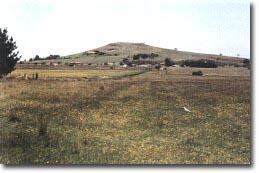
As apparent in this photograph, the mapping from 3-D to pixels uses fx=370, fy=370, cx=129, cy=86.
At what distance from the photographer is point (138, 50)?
100 metres

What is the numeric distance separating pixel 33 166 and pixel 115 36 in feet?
22.8

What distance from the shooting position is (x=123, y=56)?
93062 mm

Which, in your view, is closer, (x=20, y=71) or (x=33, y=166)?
(x=33, y=166)

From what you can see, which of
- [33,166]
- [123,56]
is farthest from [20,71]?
[123,56]

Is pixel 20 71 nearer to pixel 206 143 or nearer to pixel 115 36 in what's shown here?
pixel 115 36

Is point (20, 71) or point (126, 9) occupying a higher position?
point (126, 9)

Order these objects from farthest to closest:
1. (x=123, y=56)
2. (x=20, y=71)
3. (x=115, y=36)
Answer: (x=123, y=56), (x=20, y=71), (x=115, y=36)

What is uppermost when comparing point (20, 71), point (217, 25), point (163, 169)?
point (217, 25)

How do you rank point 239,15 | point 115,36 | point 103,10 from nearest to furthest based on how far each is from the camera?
point 239,15 → point 103,10 → point 115,36

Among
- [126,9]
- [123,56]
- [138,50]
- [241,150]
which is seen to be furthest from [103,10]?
[138,50]

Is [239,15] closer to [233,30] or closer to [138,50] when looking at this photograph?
[233,30]

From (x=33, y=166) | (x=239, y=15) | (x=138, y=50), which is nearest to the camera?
(x=33, y=166)

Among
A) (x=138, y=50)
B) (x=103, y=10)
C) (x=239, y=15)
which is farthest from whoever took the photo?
(x=138, y=50)

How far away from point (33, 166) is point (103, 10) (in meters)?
5.68
